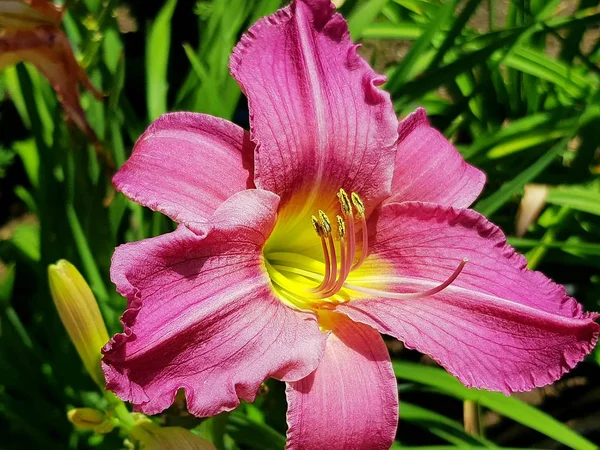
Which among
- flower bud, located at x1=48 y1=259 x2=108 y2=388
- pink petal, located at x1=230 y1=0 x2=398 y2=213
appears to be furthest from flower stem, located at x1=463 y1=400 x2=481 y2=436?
flower bud, located at x1=48 y1=259 x2=108 y2=388

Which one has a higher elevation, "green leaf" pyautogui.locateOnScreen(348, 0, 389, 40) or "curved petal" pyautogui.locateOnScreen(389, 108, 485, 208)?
"green leaf" pyautogui.locateOnScreen(348, 0, 389, 40)

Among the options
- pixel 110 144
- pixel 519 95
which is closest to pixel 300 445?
pixel 110 144

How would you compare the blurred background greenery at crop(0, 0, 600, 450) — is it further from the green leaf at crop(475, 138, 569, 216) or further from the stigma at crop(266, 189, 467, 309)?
the stigma at crop(266, 189, 467, 309)

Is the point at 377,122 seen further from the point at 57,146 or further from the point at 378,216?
the point at 57,146

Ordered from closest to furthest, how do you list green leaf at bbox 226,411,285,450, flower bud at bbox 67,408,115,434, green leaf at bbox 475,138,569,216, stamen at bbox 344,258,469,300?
stamen at bbox 344,258,469,300
flower bud at bbox 67,408,115,434
green leaf at bbox 226,411,285,450
green leaf at bbox 475,138,569,216

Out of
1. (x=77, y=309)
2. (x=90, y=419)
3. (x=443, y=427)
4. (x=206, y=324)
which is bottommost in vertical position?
(x=443, y=427)

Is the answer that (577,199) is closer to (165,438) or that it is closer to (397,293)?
(397,293)

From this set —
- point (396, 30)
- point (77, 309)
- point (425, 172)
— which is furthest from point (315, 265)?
point (396, 30)

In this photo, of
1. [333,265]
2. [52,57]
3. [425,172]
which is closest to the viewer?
[333,265]
